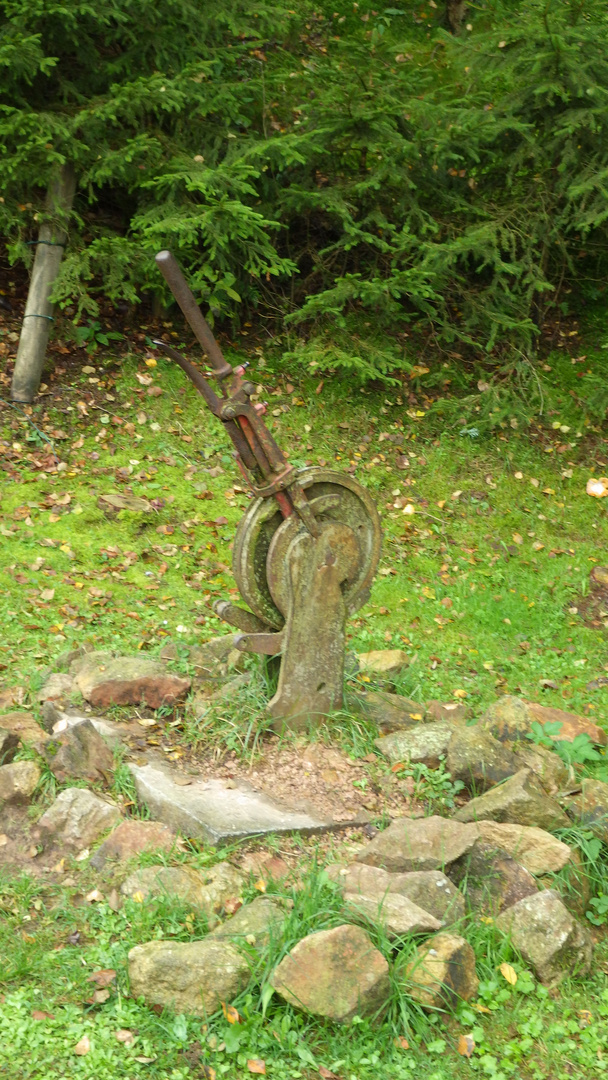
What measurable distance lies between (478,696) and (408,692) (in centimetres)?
84

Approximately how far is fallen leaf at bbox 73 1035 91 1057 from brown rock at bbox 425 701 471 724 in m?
2.78

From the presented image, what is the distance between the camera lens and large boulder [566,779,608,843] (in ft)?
14.4

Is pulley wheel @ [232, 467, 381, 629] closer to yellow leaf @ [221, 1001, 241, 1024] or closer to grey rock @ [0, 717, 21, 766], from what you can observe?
grey rock @ [0, 717, 21, 766]

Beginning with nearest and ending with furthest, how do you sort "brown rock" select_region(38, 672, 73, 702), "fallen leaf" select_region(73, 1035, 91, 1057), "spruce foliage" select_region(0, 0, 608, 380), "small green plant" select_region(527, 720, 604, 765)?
"fallen leaf" select_region(73, 1035, 91, 1057), "small green plant" select_region(527, 720, 604, 765), "brown rock" select_region(38, 672, 73, 702), "spruce foliage" select_region(0, 0, 608, 380)

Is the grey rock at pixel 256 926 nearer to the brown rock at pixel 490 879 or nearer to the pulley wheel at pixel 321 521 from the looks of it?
the brown rock at pixel 490 879

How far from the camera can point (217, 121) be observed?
28.8 feet

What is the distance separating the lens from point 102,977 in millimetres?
3422

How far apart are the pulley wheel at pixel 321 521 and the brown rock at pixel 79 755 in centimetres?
96

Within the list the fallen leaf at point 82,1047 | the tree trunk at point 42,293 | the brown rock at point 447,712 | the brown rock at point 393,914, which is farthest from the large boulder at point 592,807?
the tree trunk at point 42,293

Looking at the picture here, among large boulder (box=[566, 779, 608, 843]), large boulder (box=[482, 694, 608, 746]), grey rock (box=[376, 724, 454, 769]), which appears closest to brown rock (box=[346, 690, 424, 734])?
grey rock (box=[376, 724, 454, 769])

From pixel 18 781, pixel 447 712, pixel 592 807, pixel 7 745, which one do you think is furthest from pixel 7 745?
pixel 592 807

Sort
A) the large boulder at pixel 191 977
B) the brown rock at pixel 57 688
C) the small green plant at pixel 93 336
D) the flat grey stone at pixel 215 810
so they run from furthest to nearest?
1. the small green plant at pixel 93 336
2. the brown rock at pixel 57 688
3. the flat grey stone at pixel 215 810
4. the large boulder at pixel 191 977

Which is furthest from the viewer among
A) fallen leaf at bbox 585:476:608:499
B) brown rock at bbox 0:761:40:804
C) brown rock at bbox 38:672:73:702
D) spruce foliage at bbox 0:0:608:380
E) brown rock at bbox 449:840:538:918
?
fallen leaf at bbox 585:476:608:499

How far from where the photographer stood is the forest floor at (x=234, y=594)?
10.8ft
